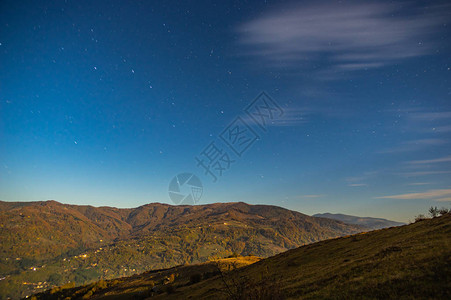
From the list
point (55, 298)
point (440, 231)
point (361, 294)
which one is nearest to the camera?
point (361, 294)

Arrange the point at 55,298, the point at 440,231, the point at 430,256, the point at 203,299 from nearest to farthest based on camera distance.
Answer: the point at 430,256
the point at 440,231
the point at 203,299
the point at 55,298

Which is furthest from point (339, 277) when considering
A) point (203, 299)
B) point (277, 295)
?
point (203, 299)

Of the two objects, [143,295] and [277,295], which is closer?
[277,295]

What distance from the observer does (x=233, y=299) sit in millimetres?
12195

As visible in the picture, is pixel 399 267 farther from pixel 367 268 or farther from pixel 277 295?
pixel 277 295

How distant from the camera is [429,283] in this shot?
40.9 ft

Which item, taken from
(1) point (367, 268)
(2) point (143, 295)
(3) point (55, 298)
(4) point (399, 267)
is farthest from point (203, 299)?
(3) point (55, 298)

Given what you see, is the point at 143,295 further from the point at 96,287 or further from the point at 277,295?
the point at 96,287

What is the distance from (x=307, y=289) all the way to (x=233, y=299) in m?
8.94

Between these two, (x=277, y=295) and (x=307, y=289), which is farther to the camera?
(x=307, y=289)

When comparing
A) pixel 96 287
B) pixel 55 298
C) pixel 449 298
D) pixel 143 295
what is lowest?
pixel 55 298

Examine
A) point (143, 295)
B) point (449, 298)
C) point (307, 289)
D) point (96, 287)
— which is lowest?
point (96, 287)

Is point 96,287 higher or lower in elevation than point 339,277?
lower

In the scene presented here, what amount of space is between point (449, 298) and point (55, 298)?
876 ft
